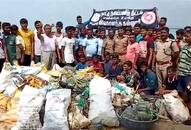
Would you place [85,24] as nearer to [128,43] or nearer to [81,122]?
[128,43]

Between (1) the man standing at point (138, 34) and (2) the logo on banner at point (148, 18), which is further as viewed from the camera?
(2) the logo on banner at point (148, 18)

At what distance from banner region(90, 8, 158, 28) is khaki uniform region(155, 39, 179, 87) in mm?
4462

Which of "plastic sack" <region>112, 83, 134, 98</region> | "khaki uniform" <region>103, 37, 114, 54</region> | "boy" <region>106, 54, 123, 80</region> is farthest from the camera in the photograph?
"khaki uniform" <region>103, 37, 114, 54</region>

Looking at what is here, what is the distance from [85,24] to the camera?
13773mm

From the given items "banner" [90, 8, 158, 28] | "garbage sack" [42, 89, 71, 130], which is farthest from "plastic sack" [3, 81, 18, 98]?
"banner" [90, 8, 158, 28]

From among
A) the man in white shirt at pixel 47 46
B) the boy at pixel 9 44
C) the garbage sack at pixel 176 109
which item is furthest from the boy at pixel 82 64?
the garbage sack at pixel 176 109

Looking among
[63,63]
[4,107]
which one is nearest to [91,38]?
[63,63]

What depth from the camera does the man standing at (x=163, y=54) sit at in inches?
364

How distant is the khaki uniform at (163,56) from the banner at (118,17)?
446cm

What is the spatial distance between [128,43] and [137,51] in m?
0.44

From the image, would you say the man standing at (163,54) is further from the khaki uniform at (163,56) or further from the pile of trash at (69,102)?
the pile of trash at (69,102)

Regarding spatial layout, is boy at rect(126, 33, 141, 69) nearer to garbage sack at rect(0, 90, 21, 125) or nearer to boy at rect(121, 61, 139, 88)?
boy at rect(121, 61, 139, 88)

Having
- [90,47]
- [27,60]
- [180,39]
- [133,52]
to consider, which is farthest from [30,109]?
[180,39]

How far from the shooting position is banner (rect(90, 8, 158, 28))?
46.6ft
